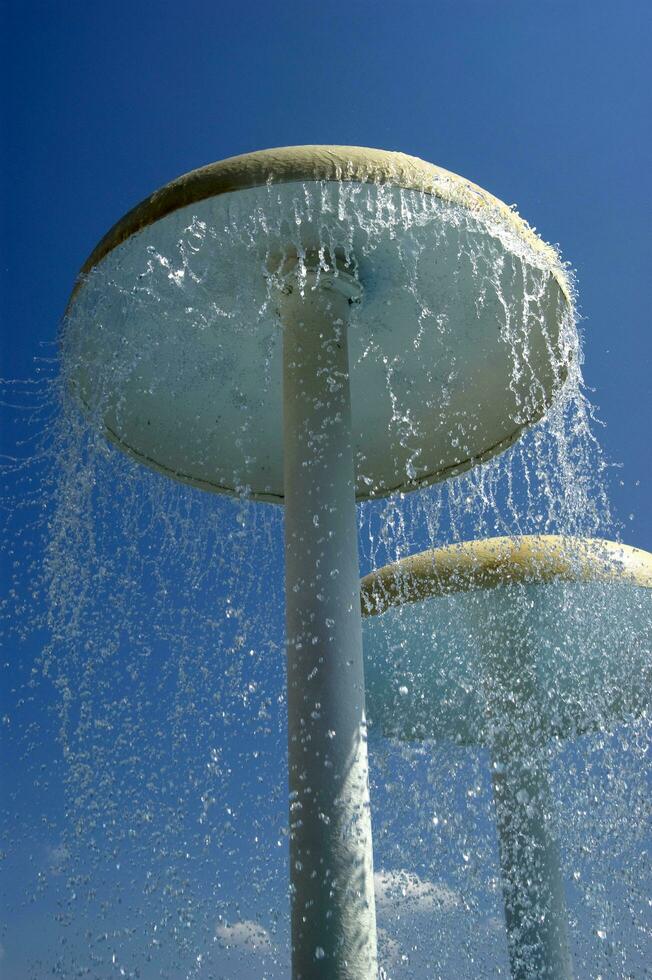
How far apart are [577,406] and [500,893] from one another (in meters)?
6.56

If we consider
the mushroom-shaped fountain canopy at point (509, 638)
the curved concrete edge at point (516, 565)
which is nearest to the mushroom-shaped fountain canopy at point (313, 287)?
the curved concrete edge at point (516, 565)

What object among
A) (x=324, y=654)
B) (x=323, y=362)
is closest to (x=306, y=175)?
(x=323, y=362)

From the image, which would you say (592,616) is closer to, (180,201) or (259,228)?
(259,228)

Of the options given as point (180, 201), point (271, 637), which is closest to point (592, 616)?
point (271, 637)

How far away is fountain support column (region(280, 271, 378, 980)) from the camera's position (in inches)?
269

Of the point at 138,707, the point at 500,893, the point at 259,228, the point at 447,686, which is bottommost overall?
the point at 500,893

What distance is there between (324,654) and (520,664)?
6511 millimetres

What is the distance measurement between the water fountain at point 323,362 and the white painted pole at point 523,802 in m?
3.16

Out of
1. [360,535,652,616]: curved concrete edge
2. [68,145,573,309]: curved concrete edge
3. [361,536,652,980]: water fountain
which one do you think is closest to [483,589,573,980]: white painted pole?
[361,536,652,980]: water fountain

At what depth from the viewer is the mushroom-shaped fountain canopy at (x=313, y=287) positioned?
25.9ft

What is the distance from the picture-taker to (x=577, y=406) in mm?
10094

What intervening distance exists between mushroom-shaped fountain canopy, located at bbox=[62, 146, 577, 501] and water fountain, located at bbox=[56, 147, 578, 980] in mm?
22

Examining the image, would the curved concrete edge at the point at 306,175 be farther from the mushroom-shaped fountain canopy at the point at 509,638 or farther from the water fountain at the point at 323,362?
the mushroom-shaped fountain canopy at the point at 509,638

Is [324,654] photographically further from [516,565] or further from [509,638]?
[509,638]
